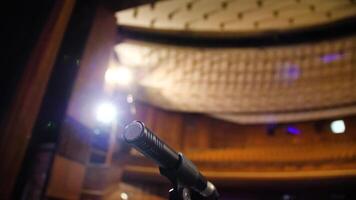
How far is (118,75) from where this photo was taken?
3.59 m

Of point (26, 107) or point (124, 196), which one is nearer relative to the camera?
point (26, 107)

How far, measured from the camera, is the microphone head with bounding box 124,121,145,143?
1.36ft

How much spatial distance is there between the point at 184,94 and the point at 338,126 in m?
1.91

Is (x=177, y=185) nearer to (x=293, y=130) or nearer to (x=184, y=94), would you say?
(x=184, y=94)

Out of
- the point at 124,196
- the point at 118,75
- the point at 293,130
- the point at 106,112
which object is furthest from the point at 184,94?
the point at 293,130

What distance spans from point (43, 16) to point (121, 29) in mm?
1887

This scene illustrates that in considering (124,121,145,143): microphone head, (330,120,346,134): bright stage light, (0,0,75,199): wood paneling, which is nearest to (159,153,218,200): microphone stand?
(124,121,145,143): microphone head

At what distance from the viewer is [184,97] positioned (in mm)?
4133

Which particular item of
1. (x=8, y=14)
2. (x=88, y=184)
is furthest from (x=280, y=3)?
(x=88, y=184)

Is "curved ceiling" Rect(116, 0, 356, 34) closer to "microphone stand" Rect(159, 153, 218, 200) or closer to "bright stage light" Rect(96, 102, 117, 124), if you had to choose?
"bright stage light" Rect(96, 102, 117, 124)

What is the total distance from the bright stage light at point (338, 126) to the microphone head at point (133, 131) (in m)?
4.19

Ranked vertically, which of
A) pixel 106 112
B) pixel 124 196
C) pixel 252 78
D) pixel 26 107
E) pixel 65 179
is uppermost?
pixel 252 78

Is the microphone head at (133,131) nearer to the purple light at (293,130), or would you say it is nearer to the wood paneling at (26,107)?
the wood paneling at (26,107)

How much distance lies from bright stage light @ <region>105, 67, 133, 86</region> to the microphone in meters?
3.04
